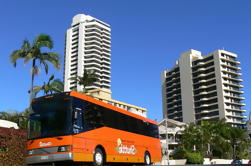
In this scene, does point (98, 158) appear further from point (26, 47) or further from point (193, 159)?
point (193, 159)

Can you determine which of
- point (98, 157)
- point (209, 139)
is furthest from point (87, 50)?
point (98, 157)

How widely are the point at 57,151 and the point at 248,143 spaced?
220ft

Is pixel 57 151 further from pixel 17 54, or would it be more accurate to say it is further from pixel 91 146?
pixel 17 54

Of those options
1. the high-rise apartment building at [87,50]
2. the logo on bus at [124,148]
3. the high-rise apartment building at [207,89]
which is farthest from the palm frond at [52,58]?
the high-rise apartment building at [87,50]

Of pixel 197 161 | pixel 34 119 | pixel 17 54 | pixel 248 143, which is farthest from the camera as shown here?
pixel 248 143

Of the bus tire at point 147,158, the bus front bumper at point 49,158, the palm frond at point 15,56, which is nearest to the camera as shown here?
the bus front bumper at point 49,158

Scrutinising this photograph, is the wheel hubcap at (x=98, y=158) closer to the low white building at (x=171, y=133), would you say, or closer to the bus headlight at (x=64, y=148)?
the bus headlight at (x=64, y=148)

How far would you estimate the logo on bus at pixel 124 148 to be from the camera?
783 inches

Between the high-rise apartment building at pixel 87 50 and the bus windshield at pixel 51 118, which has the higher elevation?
the high-rise apartment building at pixel 87 50

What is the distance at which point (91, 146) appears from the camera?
55.8 feet

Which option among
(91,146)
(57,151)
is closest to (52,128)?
(57,151)

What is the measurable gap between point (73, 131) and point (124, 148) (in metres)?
5.60

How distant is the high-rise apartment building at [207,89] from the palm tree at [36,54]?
94373mm

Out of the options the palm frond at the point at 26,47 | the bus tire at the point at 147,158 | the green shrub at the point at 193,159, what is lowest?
the green shrub at the point at 193,159
